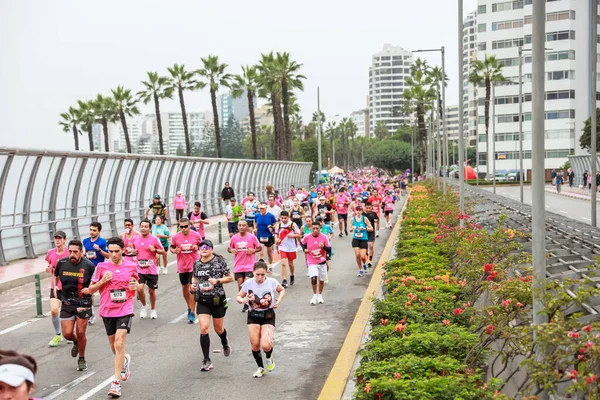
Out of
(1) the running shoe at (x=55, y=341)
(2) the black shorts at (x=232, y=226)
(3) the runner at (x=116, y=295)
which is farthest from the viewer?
(2) the black shorts at (x=232, y=226)

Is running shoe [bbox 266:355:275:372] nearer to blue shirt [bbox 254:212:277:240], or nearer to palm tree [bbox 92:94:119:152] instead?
blue shirt [bbox 254:212:277:240]

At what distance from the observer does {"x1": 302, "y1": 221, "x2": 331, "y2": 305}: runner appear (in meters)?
14.9

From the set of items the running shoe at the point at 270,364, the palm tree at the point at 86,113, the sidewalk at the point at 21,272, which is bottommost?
the sidewalk at the point at 21,272

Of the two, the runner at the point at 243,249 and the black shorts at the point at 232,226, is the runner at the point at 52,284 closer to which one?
the runner at the point at 243,249

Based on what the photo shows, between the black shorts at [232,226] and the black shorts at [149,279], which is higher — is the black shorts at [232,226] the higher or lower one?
the lower one

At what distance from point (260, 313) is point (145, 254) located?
4.61 meters

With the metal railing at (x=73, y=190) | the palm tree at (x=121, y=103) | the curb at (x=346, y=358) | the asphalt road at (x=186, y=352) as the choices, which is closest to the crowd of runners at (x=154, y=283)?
the asphalt road at (x=186, y=352)

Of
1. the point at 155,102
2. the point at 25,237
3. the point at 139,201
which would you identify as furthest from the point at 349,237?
the point at 155,102

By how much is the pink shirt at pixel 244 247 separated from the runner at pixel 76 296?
361 centimetres

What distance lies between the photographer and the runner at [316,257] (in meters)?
14.9

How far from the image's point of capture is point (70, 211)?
24.6 m

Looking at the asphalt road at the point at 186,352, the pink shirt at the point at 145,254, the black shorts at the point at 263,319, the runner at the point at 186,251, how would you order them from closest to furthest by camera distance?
A: the asphalt road at the point at 186,352
the black shorts at the point at 263,319
the runner at the point at 186,251
the pink shirt at the point at 145,254

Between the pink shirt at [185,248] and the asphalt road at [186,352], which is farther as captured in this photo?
the pink shirt at [185,248]

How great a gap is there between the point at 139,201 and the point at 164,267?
1130cm
